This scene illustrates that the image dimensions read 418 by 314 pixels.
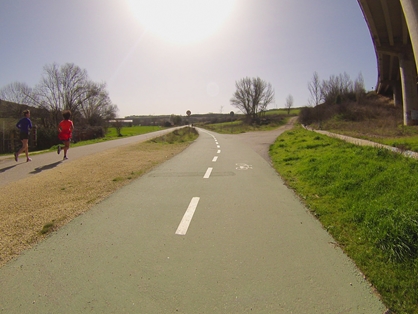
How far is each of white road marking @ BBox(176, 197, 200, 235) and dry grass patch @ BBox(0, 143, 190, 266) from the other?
1933 millimetres

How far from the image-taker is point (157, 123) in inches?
5039

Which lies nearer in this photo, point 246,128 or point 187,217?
point 187,217

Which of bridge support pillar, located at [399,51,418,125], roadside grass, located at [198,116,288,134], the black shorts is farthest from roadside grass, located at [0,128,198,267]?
roadside grass, located at [198,116,288,134]

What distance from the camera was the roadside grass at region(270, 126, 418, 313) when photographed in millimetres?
2633

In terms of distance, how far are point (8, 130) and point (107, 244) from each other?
34.2 meters

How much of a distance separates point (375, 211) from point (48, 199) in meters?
6.26

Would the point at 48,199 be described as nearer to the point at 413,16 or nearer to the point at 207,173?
the point at 207,173

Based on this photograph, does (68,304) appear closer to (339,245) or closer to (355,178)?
(339,245)

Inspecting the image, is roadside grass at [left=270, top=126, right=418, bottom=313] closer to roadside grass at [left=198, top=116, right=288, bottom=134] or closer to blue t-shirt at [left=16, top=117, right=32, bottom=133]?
blue t-shirt at [left=16, top=117, right=32, bottom=133]

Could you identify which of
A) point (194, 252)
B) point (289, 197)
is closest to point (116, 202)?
point (194, 252)

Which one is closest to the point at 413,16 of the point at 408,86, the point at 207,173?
the point at 207,173

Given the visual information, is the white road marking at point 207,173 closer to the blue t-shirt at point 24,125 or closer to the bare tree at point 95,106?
the blue t-shirt at point 24,125

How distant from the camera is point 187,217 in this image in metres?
4.46

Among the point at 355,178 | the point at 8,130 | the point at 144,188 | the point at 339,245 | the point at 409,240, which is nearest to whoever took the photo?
the point at 409,240
